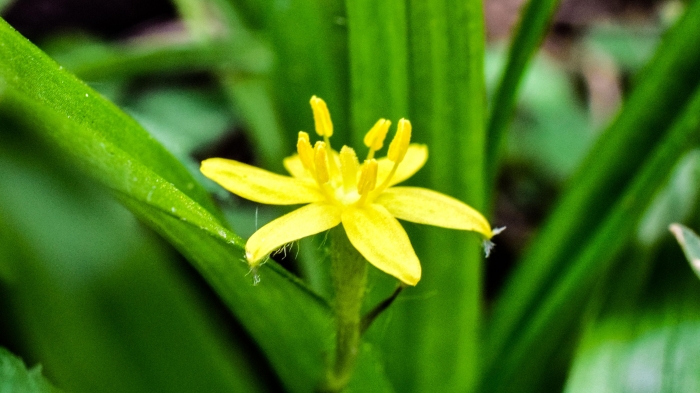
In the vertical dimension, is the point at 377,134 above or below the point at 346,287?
above

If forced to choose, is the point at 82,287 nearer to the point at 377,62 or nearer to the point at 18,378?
the point at 18,378

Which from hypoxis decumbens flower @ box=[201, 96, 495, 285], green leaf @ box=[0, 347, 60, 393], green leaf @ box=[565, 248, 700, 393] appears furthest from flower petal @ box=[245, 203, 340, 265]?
green leaf @ box=[565, 248, 700, 393]

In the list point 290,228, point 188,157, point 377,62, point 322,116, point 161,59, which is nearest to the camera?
point 290,228

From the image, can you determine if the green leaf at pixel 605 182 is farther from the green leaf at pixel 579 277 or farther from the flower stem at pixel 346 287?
the flower stem at pixel 346 287

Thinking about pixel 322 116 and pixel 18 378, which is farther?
pixel 322 116

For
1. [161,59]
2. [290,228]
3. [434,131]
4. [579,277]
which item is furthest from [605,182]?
[161,59]

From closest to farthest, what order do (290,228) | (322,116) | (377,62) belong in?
(290,228), (322,116), (377,62)

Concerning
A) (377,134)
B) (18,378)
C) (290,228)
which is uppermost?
(377,134)

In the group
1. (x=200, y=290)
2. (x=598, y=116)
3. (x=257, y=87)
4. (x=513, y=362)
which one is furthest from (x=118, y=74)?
(x=598, y=116)
